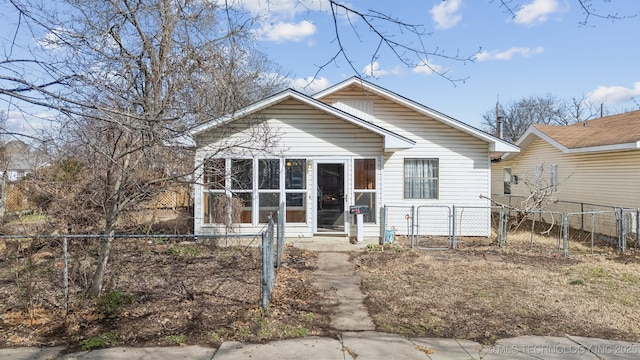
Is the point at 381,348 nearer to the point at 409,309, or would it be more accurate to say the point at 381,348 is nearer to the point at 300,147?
the point at 409,309

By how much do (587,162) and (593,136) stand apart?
0.99m

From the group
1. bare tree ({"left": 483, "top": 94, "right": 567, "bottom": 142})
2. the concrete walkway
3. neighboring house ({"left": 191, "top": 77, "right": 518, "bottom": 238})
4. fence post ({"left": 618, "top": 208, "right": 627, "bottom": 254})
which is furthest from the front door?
bare tree ({"left": 483, "top": 94, "right": 567, "bottom": 142})

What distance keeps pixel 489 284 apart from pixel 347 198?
15.2ft

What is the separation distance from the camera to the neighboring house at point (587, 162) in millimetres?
11227

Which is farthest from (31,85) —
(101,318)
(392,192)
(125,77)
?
(392,192)

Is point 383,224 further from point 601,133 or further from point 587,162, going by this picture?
point 601,133

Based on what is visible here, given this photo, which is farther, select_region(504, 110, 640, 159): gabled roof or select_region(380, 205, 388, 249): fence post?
select_region(504, 110, 640, 159): gabled roof

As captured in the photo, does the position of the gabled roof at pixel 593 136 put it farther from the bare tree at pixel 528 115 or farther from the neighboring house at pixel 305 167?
the bare tree at pixel 528 115

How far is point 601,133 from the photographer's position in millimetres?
13414

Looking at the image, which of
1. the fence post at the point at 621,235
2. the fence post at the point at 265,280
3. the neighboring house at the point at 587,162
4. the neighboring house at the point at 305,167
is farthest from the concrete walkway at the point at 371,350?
the neighboring house at the point at 587,162

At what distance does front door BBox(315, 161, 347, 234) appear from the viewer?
34.3 ft

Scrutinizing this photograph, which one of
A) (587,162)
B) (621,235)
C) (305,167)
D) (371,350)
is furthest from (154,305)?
(587,162)

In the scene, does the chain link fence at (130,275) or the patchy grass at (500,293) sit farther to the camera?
the chain link fence at (130,275)

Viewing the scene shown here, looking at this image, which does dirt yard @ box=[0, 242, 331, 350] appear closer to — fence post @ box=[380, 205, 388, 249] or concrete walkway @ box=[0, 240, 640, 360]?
concrete walkway @ box=[0, 240, 640, 360]
